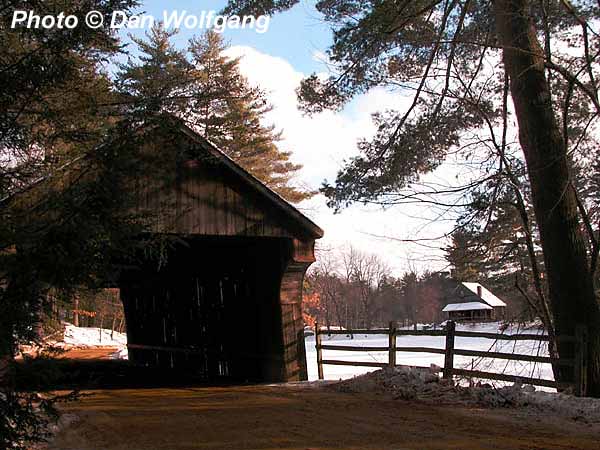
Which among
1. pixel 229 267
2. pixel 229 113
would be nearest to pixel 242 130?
pixel 229 113

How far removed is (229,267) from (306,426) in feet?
24.1

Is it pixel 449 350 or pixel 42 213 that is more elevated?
pixel 42 213

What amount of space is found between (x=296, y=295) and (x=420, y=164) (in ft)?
11.9

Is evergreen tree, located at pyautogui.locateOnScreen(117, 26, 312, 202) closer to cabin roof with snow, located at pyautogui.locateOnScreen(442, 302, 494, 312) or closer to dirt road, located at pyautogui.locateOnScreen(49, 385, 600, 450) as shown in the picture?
dirt road, located at pyautogui.locateOnScreen(49, 385, 600, 450)

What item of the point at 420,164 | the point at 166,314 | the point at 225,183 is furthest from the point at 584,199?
the point at 166,314

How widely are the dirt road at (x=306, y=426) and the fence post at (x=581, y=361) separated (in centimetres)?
104

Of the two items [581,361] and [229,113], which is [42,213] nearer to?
[581,361]

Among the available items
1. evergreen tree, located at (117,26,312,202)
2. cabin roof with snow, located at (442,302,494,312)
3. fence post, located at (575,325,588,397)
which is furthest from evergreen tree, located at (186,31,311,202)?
cabin roof with snow, located at (442,302,494,312)

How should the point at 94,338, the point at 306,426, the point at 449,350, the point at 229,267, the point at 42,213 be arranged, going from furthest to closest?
the point at 94,338, the point at 229,267, the point at 449,350, the point at 306,426, the point at 42,213

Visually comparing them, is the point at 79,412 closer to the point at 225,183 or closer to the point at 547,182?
the point at 225,183

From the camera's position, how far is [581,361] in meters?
8.62

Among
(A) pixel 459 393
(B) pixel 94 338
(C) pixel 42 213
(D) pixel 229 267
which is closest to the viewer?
(C) pixel 42 213

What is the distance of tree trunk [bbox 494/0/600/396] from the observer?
9.05 m

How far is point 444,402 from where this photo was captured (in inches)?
364
